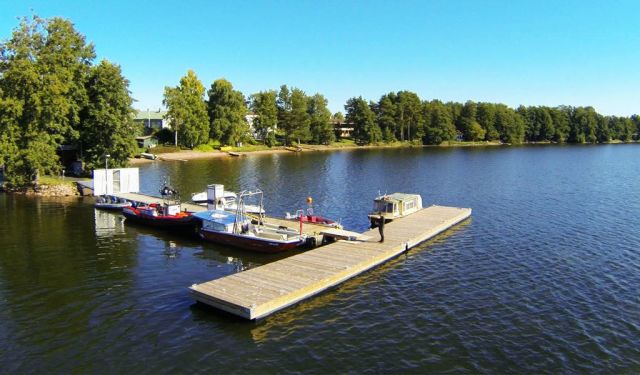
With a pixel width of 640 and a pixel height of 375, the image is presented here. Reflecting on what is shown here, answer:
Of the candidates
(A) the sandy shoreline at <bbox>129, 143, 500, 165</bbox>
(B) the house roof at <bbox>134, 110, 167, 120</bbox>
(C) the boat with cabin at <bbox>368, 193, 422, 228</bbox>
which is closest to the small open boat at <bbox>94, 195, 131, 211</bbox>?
(C) the boat with cabin at <bbox>368, 193, 422, 228</bbox>

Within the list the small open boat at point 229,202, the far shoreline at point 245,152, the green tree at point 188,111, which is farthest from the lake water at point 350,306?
the green tree at point 188,111

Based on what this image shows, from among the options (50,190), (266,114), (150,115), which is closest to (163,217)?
(50,190)

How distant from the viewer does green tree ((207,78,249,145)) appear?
140 m

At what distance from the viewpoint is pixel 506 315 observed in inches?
926

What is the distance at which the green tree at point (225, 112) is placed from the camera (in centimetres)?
14050

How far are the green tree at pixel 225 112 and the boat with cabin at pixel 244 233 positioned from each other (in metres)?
105

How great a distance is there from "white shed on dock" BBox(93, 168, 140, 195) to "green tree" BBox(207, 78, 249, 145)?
277 ft

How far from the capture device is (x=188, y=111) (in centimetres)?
13275

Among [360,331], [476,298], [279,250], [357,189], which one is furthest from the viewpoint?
[357,189]

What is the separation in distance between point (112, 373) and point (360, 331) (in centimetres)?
1094

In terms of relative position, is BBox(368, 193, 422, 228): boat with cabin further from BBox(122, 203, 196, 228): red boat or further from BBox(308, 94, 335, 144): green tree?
BBox(308, 94, 335, 144): green tree

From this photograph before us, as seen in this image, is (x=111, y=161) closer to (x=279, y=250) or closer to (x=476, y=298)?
(x=279, y=250)

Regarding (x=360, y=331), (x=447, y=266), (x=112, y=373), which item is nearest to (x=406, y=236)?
(x=447, y=266)

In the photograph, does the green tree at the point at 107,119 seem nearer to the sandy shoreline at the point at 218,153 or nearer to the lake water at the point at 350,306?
the lake water at the point at 350,306
